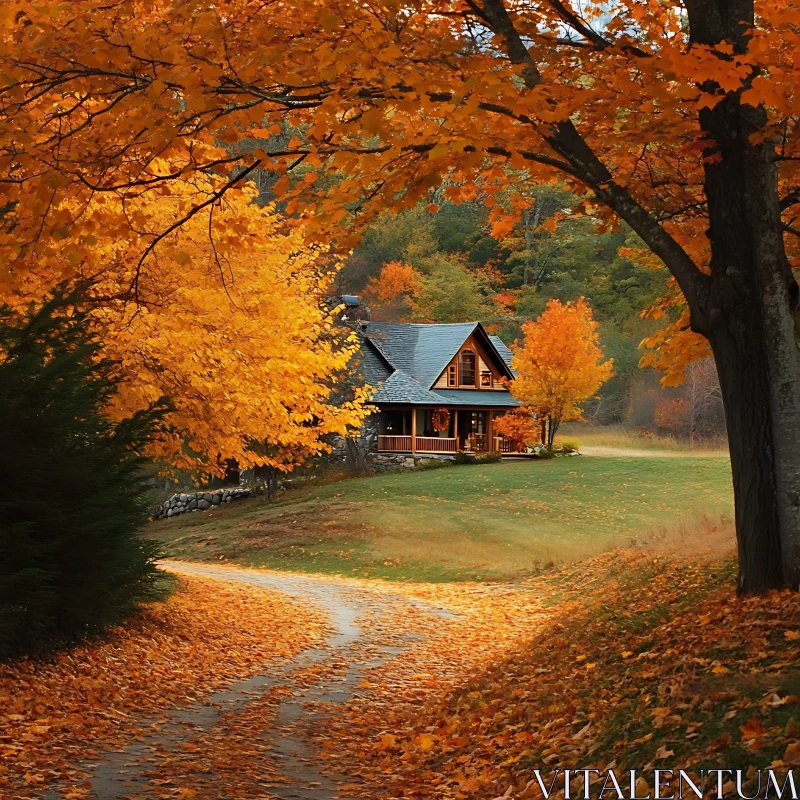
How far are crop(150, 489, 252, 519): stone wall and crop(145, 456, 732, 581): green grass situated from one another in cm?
102

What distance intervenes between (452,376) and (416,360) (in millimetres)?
2077

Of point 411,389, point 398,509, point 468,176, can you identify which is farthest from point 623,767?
point 411,389

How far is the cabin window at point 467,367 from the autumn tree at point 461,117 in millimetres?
41301

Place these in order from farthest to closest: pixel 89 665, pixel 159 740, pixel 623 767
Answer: pixel 89 665
pixel 159 740
pixel 623 767

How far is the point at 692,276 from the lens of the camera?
27.1 ft

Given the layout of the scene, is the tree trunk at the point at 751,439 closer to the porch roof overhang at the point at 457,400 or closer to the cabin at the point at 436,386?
the porch roof overhang at the point at 457,400

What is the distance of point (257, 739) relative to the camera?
7840mm

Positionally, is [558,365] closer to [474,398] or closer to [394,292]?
[474,398]

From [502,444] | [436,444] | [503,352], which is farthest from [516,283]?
[436,444]

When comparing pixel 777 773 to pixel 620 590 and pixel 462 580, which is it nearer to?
pixel 620 590

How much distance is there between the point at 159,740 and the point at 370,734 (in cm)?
180

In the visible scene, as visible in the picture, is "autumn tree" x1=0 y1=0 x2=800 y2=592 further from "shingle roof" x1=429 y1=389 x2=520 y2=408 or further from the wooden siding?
the wooden siding

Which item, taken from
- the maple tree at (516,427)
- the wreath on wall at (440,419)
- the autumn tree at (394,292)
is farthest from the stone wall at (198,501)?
the autumn tree at (394,292)

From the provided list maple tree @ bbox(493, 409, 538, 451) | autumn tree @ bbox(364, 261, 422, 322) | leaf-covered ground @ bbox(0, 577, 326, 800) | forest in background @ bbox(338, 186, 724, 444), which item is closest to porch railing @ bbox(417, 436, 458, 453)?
maple tree @ bbox(493, 409, 538, 451)
